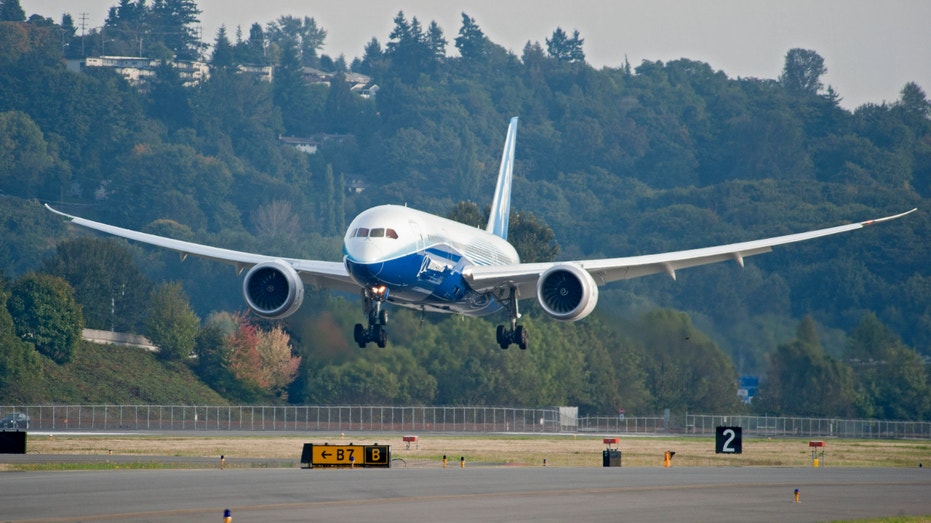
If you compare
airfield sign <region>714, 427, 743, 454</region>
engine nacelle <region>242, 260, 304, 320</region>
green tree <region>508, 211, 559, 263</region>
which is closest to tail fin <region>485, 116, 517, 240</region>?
airfield sign <region>714, 427, 743, 454</region>

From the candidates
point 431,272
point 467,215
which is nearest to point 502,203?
point 431,272

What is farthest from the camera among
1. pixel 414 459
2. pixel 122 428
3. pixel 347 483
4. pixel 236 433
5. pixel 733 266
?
pixel 733 266

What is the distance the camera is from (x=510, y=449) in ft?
230

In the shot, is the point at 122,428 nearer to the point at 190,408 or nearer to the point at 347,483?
the point at 190,408

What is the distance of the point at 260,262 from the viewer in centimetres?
6131

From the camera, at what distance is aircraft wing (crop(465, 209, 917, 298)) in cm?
5875

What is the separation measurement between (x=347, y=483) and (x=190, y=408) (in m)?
52.6

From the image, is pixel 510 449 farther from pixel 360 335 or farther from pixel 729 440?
pixel 360 335

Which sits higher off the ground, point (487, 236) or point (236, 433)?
point (487, 236)

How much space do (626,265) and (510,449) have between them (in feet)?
42.9

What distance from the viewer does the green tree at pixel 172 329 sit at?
110m

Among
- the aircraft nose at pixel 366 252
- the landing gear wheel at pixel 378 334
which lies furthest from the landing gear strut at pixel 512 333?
the aircraft nose at pixel 366 252

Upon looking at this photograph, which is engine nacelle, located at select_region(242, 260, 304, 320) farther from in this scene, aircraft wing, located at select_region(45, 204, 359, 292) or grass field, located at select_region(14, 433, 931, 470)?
grass field, located at select_region(14, 433, 931, 470)

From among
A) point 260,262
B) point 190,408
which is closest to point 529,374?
point 190,408
